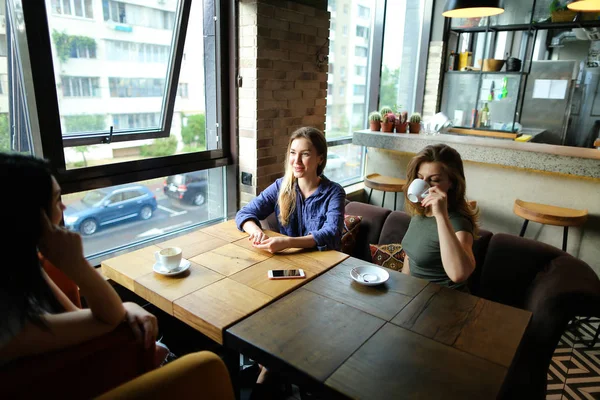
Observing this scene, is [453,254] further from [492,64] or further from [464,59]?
[464,59]

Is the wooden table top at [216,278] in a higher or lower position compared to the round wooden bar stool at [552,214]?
higher

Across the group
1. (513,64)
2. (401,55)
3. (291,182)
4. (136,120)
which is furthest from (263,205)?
(513,64)

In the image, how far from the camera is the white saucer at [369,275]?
1.51 meters

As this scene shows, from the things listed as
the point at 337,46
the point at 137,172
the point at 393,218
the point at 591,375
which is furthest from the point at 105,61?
the point at 591,375

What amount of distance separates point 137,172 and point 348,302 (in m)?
1.54

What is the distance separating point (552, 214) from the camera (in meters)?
2.66

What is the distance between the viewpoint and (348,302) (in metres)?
1.39

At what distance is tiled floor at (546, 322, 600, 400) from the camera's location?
2092mm

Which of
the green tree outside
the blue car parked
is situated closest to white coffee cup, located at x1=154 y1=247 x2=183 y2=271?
the blue car parked

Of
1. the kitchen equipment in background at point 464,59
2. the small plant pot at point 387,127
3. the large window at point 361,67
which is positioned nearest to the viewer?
the small plant pot at point 387,127

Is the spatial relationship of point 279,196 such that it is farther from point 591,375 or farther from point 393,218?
point 591,375

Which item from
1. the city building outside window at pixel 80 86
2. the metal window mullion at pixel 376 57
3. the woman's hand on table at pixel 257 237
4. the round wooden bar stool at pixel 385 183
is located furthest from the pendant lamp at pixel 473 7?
the city building outside window at pixel 80 86

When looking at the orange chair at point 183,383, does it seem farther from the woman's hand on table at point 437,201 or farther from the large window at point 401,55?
the large window at point 401,55

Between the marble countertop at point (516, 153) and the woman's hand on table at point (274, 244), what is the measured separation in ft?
6.32
